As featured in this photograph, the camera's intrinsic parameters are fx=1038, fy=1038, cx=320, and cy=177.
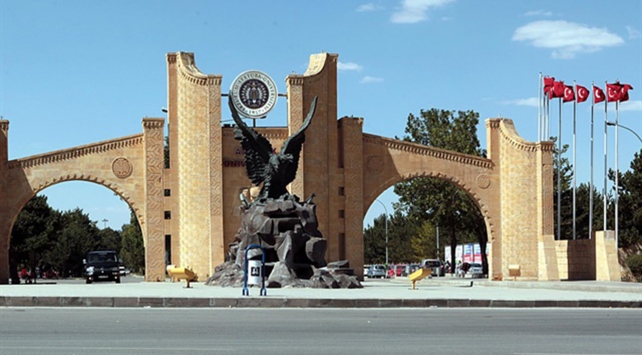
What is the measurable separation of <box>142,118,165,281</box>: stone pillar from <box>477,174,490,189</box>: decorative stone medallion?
1567 cm

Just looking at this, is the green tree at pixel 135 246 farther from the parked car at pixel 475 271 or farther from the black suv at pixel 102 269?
the black suv at pixel 102 269

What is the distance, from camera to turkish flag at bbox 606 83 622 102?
50.2m

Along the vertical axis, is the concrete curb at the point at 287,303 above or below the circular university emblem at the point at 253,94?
below

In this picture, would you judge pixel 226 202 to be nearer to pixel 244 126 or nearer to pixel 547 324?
pixel 244 126

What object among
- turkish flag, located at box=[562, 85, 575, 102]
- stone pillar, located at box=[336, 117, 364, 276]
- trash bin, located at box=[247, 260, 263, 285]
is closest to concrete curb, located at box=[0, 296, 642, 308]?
trash bin, located at box=[247, 260, 263, 285]

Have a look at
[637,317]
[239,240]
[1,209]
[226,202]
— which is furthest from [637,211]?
[637,317]

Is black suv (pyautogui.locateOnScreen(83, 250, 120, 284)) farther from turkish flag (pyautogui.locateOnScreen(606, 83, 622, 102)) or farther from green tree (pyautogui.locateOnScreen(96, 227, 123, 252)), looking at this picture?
green tree (pyautogui.locateOnScreen(96, 227, 123, 252))

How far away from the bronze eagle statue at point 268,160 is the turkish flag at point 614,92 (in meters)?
18.6

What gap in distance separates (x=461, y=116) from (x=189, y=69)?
69.3ft

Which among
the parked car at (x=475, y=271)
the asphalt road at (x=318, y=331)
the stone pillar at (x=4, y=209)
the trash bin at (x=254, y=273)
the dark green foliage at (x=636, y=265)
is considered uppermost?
Result: the stone pillar at (x=4, y=209)

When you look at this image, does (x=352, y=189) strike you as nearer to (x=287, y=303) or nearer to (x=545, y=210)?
(x=545, y=210)

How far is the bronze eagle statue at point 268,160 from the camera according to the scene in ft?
124

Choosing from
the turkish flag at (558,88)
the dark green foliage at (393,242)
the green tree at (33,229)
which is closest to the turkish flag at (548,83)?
the turkish flag at (558,88)

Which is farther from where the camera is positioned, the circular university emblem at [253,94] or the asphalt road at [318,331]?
the circular university emblem at [253,94]
